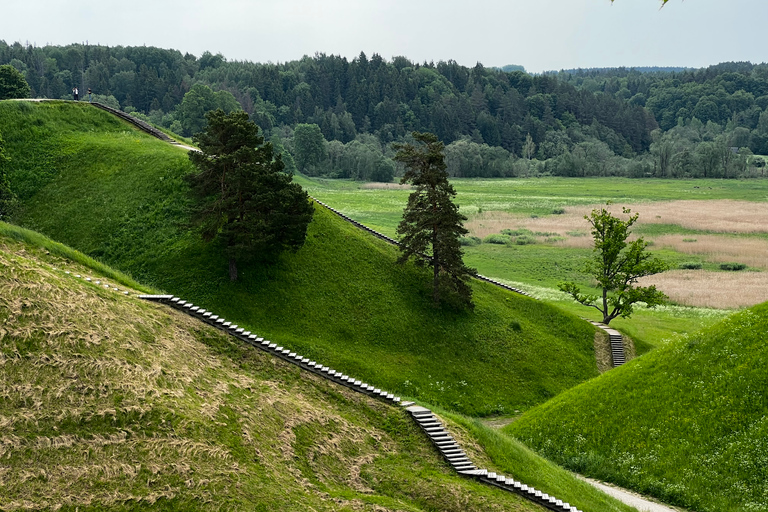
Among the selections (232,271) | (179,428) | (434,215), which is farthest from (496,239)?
(179,428)

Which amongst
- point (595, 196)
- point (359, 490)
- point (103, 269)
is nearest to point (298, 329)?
point (103, 269)

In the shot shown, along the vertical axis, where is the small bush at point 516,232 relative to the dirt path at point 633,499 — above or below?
above

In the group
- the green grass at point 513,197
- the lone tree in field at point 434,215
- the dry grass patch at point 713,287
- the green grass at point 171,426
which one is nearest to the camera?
the green grass at point 171,426

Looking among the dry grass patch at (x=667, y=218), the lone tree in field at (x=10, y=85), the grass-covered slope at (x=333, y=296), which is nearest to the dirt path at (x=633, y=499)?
the grass-covered slope at (x=333, y=296)

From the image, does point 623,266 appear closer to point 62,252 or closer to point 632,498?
point 632,498

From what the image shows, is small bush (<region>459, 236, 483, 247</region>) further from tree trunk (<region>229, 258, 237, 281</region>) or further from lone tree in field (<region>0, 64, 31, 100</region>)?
lone tree in field (<region>0, 64, 31, 100</region>)

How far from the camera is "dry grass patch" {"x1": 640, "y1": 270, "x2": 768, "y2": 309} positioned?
8138 centimetres

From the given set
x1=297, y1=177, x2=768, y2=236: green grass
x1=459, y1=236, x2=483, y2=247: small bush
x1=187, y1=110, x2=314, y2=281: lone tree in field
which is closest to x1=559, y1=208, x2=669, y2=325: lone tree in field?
x1=187, y1=110, x2=314, y2=281: lone tree in field

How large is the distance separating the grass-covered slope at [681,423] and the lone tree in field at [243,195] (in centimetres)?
2231

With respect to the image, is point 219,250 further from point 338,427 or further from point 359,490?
point 359,490

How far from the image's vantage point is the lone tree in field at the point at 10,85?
8806 centimetres

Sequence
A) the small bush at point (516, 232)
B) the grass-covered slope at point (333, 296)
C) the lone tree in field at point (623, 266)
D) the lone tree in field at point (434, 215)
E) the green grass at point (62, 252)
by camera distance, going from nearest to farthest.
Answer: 1. the green grass at point (62, 252)
2. the grass-covered slope at point (333, 296)
3. the lone tree in field at point (434, 215)
4. the lone tree in field at point (623, 266)
5. the small bush at point (516, 232)

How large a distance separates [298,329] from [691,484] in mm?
27139

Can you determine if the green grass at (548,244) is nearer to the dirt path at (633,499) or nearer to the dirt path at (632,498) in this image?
the dirt path at (632,498)
